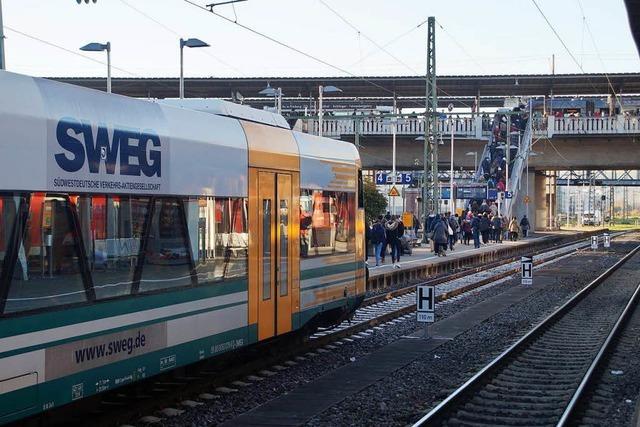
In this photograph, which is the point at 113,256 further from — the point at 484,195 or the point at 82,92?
the point at 484,195

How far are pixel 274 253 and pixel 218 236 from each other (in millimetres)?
1450

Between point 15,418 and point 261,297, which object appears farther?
point 261,297

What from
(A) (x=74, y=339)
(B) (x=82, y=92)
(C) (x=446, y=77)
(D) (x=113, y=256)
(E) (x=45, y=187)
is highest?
(C) (x=446, y=77)

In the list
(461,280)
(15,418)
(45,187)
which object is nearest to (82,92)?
(45,187)

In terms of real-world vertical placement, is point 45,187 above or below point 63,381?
above

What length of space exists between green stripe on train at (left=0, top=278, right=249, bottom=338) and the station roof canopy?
4273cm

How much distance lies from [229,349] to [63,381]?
123 inches

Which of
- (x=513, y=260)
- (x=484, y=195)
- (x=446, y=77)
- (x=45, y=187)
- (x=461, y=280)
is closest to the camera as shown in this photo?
(x=45, y=187)

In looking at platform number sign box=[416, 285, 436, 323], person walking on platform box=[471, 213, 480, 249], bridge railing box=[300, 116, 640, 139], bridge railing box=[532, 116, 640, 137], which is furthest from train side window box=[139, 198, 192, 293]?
bridge railing box=[532, 116, 640, 137]

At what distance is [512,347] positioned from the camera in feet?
44.1

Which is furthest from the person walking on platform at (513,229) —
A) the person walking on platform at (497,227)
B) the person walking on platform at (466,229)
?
the person walking on platform at (466,229)

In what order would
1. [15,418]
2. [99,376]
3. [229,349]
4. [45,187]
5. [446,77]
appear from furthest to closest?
[446,77] < [229,349] < [99,376] < [45,187] < [15,418]

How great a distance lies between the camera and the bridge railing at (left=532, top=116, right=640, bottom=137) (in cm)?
5400

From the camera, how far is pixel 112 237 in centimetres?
825
